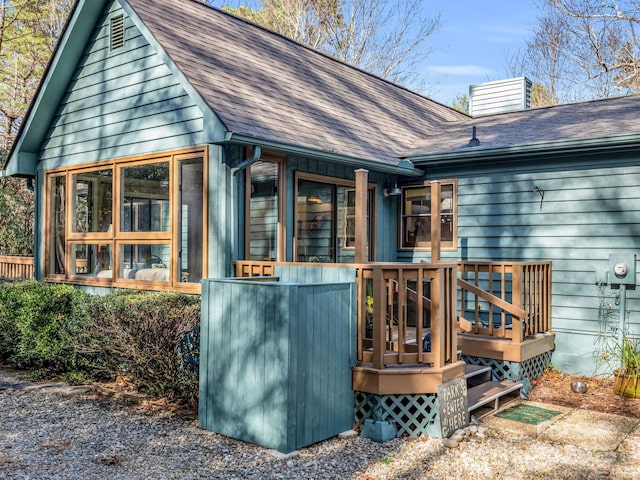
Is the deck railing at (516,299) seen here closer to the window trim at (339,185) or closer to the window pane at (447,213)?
the window pane at (447,213)

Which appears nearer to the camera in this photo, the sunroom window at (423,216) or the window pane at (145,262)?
the window pane at (145,262)

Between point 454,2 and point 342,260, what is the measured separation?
20.3m

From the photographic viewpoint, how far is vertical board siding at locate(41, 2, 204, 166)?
7.08m

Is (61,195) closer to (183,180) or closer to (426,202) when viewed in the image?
(183,180)

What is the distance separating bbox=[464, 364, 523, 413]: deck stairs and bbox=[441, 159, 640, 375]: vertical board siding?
1.62 meters

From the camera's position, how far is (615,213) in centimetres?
726

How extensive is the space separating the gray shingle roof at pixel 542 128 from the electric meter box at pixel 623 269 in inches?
55.5

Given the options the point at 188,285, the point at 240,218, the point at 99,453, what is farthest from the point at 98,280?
the point at 99,453

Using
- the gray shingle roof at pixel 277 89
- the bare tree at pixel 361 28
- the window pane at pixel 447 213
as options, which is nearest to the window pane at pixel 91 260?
the gray shingle roof at pixel 277 89

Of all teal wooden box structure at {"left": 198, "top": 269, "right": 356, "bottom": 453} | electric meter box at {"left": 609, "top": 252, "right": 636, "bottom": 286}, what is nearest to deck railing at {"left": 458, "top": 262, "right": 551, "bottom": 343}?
electric meter box at {"left": 609, "top": 252, "right": 636, "bottom": 286}

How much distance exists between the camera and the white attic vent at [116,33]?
7.84 meters

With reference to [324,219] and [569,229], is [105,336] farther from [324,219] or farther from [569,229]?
[569,229]

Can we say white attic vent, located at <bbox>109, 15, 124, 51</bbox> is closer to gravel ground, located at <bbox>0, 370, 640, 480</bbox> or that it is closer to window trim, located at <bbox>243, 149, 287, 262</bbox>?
window trim, located at <bbox>243, 149, 287, 262</bbox>

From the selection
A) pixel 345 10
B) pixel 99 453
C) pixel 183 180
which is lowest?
pixel 99 453
